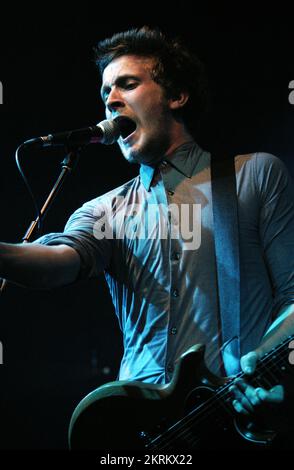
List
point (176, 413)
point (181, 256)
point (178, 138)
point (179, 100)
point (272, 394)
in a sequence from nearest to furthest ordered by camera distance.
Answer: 1. point (272, 394)
2. point (176, 413)
3. point (181, 256)
4. point (178, 138)
5. point (179, 100)

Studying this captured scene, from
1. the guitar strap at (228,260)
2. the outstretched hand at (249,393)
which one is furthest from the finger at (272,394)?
the guitar strap at (228,260)

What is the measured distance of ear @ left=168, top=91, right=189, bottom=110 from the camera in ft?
8.10

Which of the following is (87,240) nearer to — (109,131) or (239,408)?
(109,131)

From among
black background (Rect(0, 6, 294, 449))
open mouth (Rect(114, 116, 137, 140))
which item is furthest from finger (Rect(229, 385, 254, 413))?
black background (Rect(0, 6, 294, 449))

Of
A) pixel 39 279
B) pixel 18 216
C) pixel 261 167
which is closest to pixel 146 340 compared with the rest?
pixel 39 279

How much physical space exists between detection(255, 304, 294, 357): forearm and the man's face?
33.0 inches

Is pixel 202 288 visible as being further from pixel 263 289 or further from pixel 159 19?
pixel 159 19

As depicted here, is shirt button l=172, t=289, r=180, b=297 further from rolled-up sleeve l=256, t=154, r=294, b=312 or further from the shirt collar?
the shirt collar

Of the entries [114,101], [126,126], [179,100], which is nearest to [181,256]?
[126,126]

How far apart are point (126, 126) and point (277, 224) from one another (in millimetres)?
723

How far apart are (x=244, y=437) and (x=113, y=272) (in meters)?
0.83

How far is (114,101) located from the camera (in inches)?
90.4

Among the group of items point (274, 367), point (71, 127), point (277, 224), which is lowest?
point (274, 367)

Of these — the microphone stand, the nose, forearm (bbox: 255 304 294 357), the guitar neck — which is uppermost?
the nose
